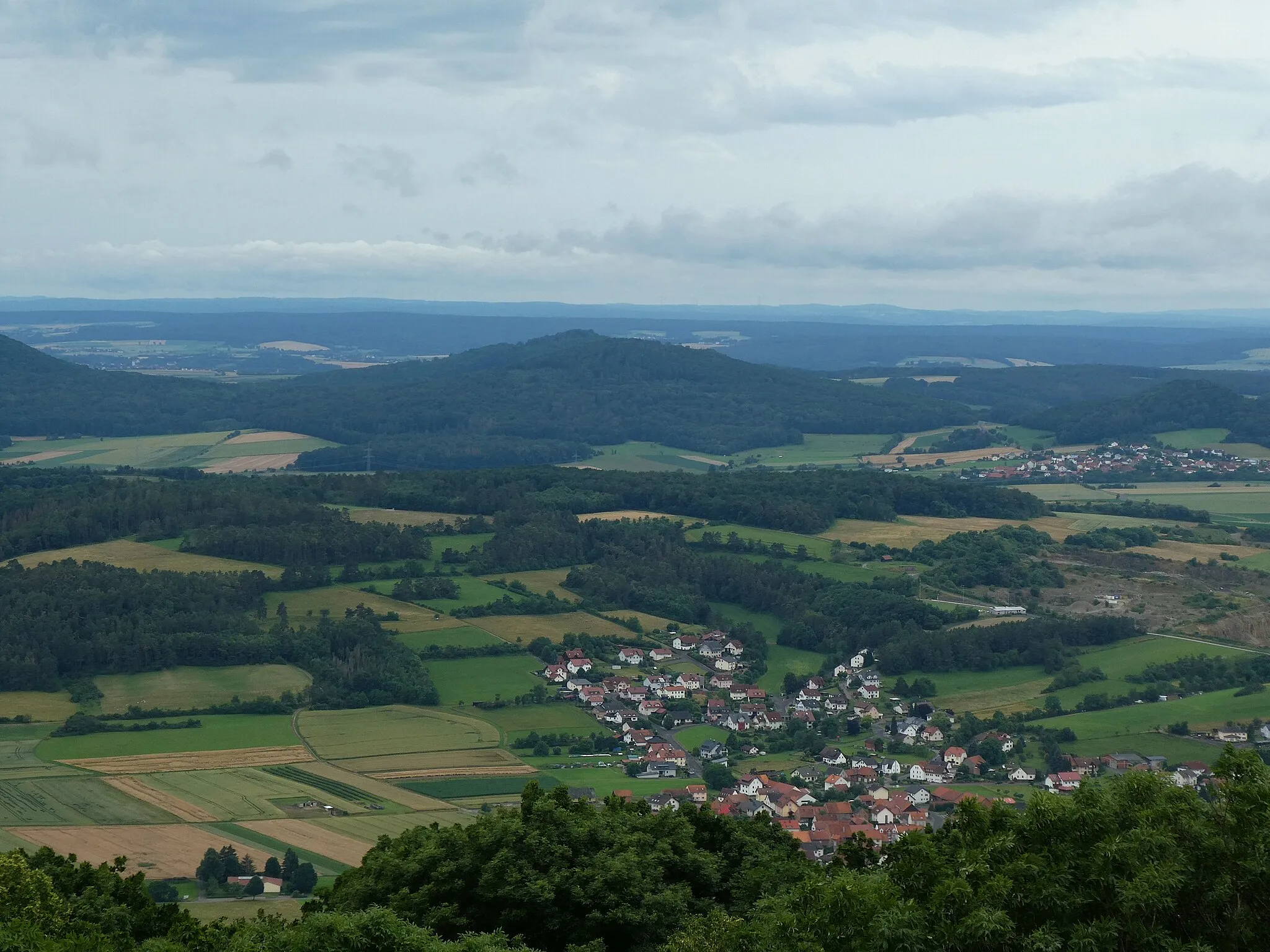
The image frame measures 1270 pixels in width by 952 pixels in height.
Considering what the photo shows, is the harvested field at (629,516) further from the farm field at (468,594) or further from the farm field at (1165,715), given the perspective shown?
the farm field at (1165,715)

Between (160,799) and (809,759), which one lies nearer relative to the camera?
(160,799)

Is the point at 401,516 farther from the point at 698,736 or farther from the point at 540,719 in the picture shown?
the point at 698,736

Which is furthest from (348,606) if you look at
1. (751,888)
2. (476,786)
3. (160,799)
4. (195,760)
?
(751,888)

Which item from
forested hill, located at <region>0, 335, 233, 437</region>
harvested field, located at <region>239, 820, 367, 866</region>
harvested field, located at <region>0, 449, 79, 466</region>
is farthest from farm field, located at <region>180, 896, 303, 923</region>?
forested hill, located at <region>0, 335, 233, 437</region>

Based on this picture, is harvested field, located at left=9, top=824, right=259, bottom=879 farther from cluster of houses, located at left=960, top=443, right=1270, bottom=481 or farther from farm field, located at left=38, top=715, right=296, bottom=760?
cluster of houses, located at left=960, top=443, right=1270, bottom=481

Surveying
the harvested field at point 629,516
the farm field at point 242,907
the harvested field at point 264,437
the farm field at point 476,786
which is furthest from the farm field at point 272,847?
the harvested field at point 264,437

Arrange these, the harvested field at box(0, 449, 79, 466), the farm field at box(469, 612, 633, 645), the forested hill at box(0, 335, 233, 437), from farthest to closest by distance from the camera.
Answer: the forested hill at box(0, 335, 233, 437), the harvested field at box(0, 449, 79, 466), the farm field at box(469, 612, 633, 645)
